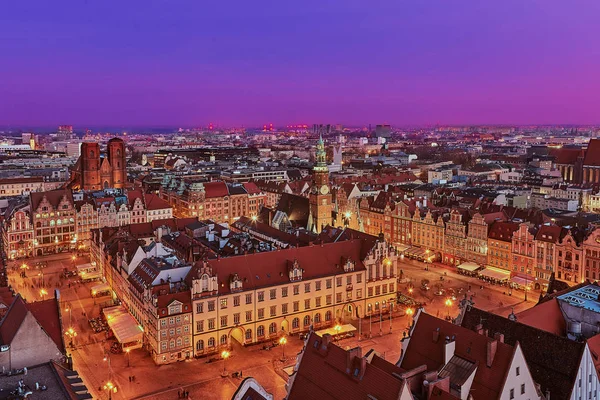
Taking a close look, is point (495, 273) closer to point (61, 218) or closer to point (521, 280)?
point (521, 280)

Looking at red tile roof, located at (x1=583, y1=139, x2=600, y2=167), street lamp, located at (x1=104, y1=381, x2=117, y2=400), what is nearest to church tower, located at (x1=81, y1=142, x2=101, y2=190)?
street lamp, located at (x1=104, y1=381, x2=117, y2=400)

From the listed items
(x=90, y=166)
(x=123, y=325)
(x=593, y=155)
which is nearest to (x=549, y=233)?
(x=123, y=325)

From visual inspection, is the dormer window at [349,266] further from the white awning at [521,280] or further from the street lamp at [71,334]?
the street lamp at [71,334]

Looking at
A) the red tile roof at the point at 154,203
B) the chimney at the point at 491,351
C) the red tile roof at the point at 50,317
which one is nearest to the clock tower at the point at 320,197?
the red tile roof at the point at 154,203

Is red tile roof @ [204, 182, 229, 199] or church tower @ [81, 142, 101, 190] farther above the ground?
church tower @ [81, 142, 101, 190]

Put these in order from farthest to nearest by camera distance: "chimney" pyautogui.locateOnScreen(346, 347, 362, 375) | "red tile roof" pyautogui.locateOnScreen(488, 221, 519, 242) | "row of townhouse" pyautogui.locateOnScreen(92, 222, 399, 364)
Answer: "red tile roof" pyautogui.locateOnScreen(488, 221, 519, 242) → "row of townhouse" pyautogui.locateOnScreen(92, 222, 399, 364) → "chimney" pyautogui.locateOnScreen(346, 347, 362, 375)

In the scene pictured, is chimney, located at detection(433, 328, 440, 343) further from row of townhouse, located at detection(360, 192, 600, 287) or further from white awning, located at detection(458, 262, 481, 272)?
white awning, located at detection(458, 262, 481, 272)

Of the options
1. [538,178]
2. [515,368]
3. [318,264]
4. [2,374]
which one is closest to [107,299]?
[318,264]

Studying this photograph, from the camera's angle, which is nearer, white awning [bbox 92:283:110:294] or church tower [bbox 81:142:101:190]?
white awning [bbox 92:283:110:294]
